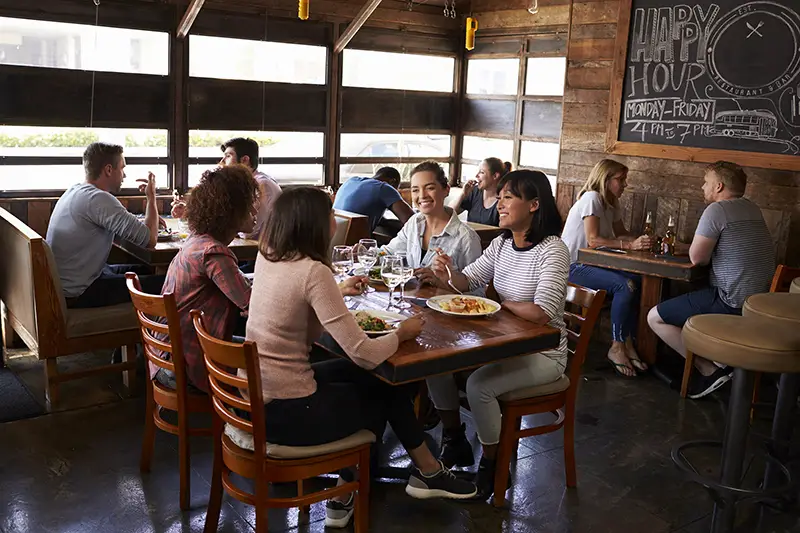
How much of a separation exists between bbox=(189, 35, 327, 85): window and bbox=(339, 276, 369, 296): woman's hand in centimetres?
394

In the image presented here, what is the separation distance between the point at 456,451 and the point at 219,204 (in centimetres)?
149

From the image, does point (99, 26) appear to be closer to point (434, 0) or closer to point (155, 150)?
point (155, 150)

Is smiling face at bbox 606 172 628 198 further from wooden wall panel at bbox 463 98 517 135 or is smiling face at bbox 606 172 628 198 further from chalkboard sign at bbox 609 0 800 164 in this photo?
wooden wall panel at bbox 463 98 517 135

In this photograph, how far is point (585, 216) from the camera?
5391mm

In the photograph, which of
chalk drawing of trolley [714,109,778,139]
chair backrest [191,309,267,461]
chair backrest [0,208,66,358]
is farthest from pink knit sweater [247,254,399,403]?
chalk drawing of trolley [714,109,778,139]

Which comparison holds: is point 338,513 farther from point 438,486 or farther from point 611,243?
point 611,243

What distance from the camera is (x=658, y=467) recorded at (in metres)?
3.68

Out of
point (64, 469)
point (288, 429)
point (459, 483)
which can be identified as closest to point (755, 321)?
point (459, 483)

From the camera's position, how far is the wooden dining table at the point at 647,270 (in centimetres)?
477

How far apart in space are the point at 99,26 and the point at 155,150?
105cm

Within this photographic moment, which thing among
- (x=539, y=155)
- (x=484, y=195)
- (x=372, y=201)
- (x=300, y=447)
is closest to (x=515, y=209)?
(x=300, y=447)

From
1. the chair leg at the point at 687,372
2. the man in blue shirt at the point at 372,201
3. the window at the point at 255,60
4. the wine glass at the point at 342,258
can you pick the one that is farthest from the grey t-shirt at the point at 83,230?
the chair leg at the point at 687,372

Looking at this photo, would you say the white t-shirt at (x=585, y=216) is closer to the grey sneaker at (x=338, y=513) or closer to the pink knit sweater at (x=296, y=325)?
the grey sneaker at (x=338, y=513)

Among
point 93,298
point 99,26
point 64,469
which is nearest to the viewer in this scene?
point 64,469
